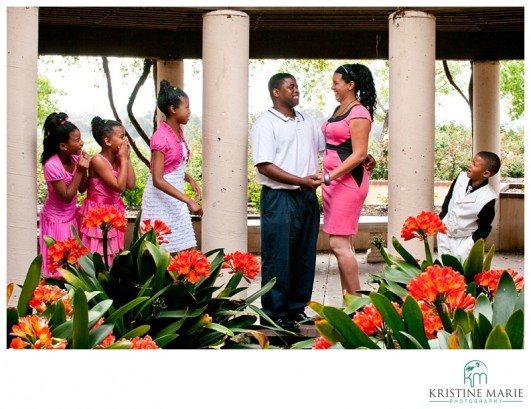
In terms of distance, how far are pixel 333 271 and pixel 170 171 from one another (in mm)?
3747

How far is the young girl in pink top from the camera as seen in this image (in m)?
6.69

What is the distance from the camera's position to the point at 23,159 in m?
6.53

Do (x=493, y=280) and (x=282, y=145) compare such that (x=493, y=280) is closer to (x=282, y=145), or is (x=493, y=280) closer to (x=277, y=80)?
(x=282, y=145)

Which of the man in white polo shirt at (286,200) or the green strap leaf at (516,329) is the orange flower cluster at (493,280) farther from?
the man in white polo shirt at (286,200)

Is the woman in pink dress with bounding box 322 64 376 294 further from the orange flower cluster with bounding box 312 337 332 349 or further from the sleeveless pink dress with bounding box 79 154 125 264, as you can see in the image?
the orange flower cluster with bounding box 312 337 332 349

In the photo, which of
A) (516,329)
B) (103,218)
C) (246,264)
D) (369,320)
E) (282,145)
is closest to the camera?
(516,329)

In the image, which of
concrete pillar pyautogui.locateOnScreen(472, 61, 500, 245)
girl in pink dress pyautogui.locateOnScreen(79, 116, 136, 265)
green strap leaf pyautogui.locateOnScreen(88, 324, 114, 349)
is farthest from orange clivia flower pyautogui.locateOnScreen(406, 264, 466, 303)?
concrete pillar pyautogui.locateOnScreen(472, 61, 500, 245)

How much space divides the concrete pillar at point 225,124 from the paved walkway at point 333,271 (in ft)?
4.13

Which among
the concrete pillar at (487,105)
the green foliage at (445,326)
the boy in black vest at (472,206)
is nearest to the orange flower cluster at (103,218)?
the green foliage at (445,326)

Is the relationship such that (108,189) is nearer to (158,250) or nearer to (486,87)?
(158,250)

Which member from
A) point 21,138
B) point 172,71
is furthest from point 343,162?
point 172,71

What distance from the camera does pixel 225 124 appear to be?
22.9 feet

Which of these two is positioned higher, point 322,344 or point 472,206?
point 472,206

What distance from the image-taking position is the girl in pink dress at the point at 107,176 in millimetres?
6641
